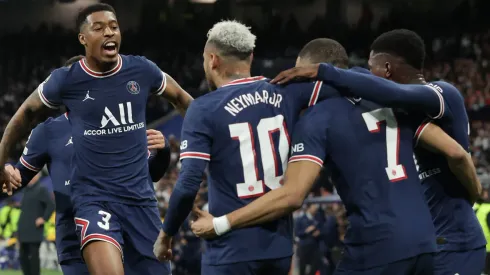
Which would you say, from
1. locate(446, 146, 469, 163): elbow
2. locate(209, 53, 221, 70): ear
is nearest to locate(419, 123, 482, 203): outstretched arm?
Result: locate(446, 146, 469, 163): elbow

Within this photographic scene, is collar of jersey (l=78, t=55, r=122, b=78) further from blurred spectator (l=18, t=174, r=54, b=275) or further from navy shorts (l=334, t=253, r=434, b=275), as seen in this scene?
blurred spectator (l=18, t=174, r=54, b=275)

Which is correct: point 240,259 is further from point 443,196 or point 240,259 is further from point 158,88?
point 158,88

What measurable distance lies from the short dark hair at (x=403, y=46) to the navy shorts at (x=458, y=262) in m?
1.24

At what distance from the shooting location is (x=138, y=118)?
6.55 metres

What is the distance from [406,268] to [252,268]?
0.85 m

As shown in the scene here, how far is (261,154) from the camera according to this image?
479 cm

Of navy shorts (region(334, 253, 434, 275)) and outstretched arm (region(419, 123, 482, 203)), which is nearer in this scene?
navy shorts (region(334, 253, 434, 275))

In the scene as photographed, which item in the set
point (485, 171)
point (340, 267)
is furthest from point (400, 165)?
point (485, 171)

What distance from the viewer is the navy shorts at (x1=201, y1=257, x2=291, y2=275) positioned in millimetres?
4789

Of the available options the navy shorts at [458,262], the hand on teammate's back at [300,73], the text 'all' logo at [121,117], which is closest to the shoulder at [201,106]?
the hand on teammate's back at [300,73]

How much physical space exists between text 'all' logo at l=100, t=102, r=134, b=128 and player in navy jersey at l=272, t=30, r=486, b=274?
193 centimetres

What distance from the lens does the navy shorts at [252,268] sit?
4.79 metres

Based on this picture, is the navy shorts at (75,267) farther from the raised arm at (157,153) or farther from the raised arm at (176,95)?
the raised arm at (176,95)

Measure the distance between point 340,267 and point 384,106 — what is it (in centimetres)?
93
